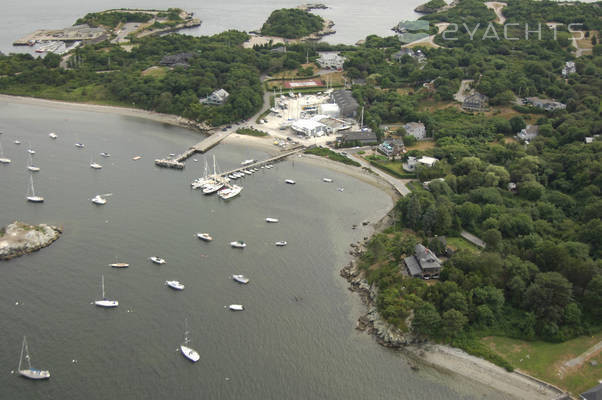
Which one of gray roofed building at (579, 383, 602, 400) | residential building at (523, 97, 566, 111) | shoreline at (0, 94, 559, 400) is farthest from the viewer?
residential building at (523, 97, 566, 111)

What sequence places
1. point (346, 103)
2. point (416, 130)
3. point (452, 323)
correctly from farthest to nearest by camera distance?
A: point (346, 103)
point (416, 130)
point (452, 323)

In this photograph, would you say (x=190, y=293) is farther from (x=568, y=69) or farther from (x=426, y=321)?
(x=568, y=69)

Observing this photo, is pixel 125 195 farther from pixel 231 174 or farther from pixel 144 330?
pixel 144 330

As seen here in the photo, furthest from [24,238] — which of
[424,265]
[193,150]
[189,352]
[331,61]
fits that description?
[331,61]

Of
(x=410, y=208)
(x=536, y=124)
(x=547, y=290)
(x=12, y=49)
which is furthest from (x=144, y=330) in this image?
(x=12, y=49)

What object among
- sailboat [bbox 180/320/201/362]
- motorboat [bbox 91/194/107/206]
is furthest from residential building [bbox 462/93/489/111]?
sailboat [bbox 180/320/201/362]

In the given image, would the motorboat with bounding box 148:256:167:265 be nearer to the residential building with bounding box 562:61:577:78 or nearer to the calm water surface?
the calm water surface
